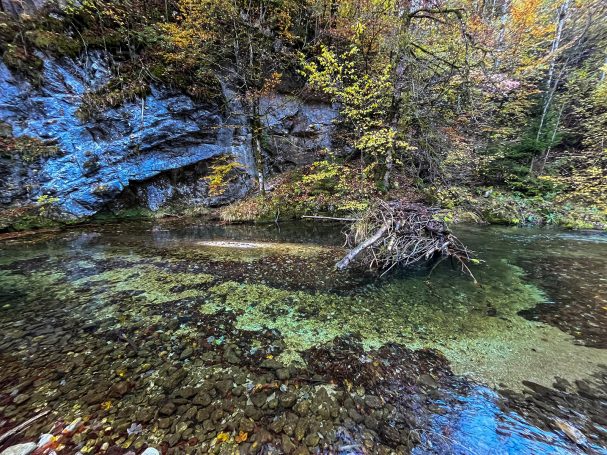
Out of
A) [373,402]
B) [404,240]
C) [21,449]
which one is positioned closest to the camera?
[21,449]

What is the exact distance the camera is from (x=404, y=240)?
6.86 m

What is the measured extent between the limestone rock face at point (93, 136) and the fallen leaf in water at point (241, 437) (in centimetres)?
1315

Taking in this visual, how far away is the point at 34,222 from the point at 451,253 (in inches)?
599

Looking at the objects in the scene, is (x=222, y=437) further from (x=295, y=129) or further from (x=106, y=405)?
(x=295, y=129)

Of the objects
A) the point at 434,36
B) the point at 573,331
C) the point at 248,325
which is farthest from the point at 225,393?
the point at 434,36

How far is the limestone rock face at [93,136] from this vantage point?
1009cm

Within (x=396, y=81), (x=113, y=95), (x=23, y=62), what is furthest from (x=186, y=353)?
(x=23, y=62)

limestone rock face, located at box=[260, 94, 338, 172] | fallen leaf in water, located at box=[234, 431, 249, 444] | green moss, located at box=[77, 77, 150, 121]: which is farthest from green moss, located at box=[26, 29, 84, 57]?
fallen leaf in water, located at box=[234, 431, 249, 444]

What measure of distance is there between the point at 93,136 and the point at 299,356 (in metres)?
13.5

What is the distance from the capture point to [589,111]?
1461 cm

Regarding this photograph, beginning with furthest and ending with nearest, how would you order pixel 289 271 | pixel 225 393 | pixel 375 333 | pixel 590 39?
pixel 590 39, pixel 289 271, pixel 375 333, pixel 225 393

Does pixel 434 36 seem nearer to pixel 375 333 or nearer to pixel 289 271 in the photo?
pixel 289 271

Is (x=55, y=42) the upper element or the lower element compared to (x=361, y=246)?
upper

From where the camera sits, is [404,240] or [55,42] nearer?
[404,240]
